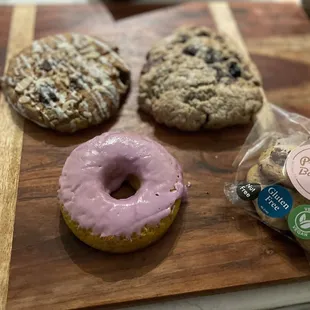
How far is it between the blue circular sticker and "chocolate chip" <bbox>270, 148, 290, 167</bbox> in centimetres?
6

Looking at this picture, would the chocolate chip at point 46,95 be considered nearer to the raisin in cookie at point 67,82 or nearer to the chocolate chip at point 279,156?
the raisin in cookie at point 67,82

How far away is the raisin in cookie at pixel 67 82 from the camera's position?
1128mm

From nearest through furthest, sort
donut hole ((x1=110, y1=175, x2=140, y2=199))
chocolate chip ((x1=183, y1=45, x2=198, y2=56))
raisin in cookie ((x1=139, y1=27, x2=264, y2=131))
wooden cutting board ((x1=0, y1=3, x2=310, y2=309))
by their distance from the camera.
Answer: wooden cutting board ((x1=0, y1=3, x2=310, y2=309)), donut hole ((x1=110, y1=175, x2=140, y2=199)), raisin in cookie ((x1=139, y1=27, x2=264, y2=131)), chocolate chip ((x1=183, y1=45, x2=198, y2=56))

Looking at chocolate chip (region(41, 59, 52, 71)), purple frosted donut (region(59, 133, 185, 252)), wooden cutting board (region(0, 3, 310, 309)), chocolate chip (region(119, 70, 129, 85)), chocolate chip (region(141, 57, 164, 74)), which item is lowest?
wooden cutting board (region(0, 3, 310, 309))

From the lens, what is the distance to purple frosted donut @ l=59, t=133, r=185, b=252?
0.92 meters

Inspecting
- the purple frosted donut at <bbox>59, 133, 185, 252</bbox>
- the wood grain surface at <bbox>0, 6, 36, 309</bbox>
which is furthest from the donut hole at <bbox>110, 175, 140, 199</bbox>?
the wood grain surface at <bbox>0, 6, 36, 309</bbox>

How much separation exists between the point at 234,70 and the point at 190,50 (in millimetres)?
133

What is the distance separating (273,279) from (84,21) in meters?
0.96

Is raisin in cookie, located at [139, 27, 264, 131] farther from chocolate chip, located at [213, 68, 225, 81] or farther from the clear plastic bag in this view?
the clear plastic bag

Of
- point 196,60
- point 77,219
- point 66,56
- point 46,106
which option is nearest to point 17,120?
point 46,106

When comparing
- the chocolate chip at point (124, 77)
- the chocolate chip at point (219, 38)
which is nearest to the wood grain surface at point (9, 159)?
the chocolate chip at point (124, 77)

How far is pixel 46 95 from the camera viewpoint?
114 centimetres

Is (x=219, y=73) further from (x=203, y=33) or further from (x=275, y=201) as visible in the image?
(x=275, y=201)

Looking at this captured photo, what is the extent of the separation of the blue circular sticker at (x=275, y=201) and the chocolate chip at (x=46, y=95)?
557 millimetres
